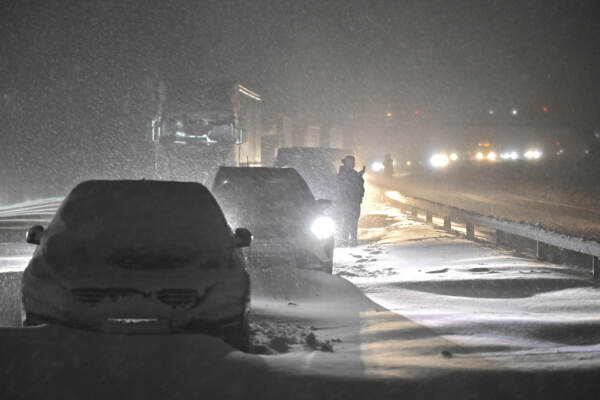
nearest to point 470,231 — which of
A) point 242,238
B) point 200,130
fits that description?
point 242,238

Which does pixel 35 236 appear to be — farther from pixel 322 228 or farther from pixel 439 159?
pixel 439 159

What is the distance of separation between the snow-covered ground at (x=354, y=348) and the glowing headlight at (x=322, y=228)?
610mm

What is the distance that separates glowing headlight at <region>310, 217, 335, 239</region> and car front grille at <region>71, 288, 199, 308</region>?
506 cm

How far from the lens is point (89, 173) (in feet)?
116

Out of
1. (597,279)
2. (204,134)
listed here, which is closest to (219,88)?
(204,134)

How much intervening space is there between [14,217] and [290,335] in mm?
17711

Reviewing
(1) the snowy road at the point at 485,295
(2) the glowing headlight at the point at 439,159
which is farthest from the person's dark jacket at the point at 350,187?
(2) the glowing headlight at the point at 439,159

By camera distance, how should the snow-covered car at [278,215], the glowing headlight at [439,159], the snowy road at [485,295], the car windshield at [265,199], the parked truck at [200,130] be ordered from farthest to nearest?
the glowing headlight at [439,159] → the parked truck at [200,130] → the car windshield at [265,199] → the snow-covered car at [278,215] → the snowy road at [485,295]

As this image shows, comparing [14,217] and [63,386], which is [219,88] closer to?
[14,217]

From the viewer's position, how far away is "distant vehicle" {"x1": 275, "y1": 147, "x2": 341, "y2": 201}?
72.7 feet

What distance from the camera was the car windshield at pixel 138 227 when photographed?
5.53 metres

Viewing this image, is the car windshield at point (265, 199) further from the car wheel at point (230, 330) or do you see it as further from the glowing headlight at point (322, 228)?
the car wheel at point (230, 330)

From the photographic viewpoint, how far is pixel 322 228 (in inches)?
405

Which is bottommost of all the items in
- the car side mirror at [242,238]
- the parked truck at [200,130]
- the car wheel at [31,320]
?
the car wheel at [31,320]
